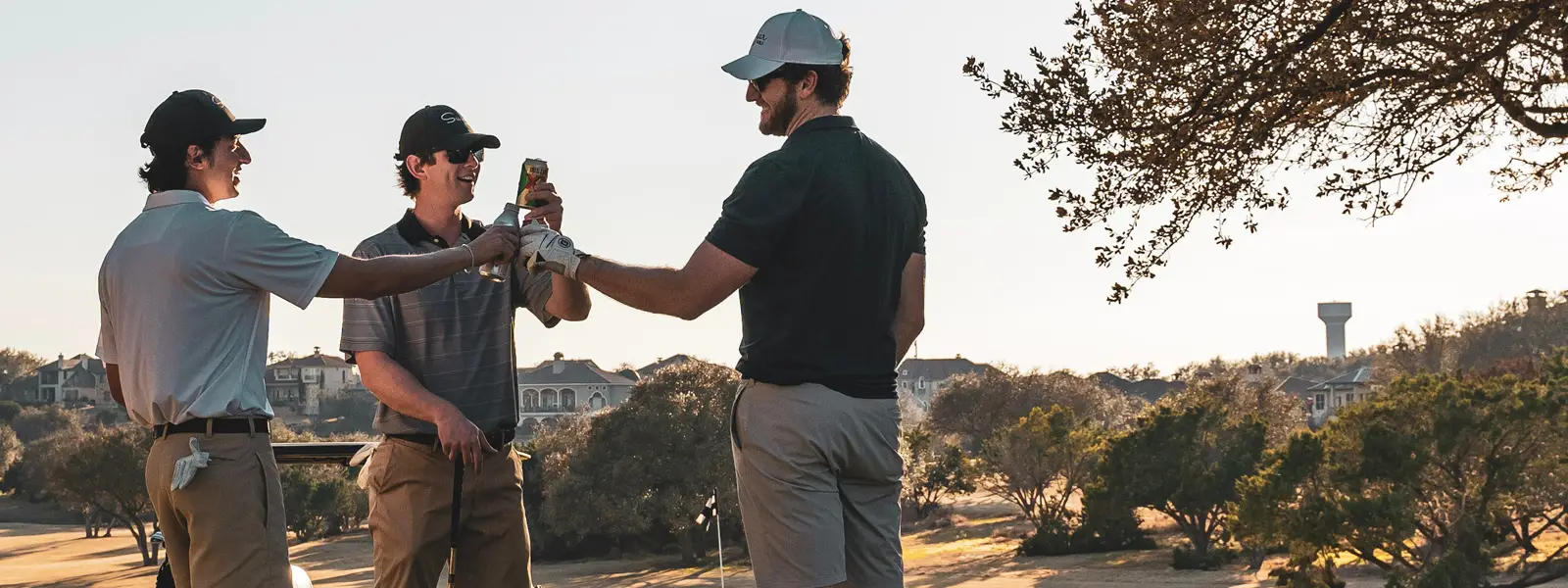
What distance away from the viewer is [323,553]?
5572 cm

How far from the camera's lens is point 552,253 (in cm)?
416

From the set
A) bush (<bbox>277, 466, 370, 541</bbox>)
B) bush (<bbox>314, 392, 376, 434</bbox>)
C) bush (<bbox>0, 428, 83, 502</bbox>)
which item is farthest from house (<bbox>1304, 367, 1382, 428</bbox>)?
bush (<bbox>0, 428, 83, 502</bbox>)

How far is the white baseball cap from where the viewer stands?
4016 millimetres

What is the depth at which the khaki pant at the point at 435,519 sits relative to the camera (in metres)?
4.87

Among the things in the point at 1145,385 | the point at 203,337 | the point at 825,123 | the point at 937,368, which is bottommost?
the point at 1145,385

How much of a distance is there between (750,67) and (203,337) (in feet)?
4.87

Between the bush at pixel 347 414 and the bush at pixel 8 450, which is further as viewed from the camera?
the bush at pixel 347 414

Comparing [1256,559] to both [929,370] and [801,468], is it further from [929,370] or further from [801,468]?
[929,370]

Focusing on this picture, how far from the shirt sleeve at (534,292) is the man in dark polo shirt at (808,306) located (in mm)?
904

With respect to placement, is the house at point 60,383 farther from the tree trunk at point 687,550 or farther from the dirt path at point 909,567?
the tree trunk at point 687,550

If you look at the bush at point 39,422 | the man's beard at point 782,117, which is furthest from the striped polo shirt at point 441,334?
the bush at point 39,422

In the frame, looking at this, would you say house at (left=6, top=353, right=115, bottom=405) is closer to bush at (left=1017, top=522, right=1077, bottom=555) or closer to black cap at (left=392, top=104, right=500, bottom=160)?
bush at (left=1017, top=522, right=1077, bottom=555)

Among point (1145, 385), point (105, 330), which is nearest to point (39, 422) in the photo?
point (1145, 385)

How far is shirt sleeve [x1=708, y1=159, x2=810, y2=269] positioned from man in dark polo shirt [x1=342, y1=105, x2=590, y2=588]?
1059 millimetres
